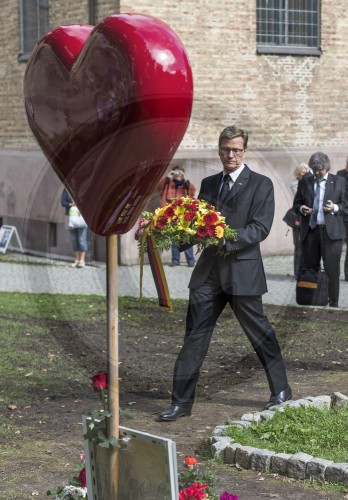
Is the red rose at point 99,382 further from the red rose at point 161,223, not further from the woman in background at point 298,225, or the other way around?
the woman in background at point 298,225

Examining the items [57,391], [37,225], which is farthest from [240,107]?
[57,391]

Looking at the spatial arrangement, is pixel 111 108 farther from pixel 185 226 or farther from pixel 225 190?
pixel 225 190

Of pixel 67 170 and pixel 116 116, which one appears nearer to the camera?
pixel 116 116

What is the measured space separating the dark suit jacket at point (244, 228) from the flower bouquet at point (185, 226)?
287 millimetres

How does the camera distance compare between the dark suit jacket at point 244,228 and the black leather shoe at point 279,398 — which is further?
the black leather shoe at point 279,398

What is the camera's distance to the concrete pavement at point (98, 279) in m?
16.7

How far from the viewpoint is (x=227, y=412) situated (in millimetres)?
8984

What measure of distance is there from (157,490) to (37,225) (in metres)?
18.6

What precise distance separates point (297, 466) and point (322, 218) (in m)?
7.82

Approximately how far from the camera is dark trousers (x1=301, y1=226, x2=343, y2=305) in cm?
1449

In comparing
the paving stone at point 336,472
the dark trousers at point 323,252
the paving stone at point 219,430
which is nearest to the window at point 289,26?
the dark trousers at point 323,252

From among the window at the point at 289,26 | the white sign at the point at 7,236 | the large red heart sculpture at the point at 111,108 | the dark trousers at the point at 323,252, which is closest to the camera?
the large red heart sculpture at the point at 111,108

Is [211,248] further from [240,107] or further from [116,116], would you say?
[240,107]

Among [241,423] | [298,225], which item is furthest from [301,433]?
[298,225]
